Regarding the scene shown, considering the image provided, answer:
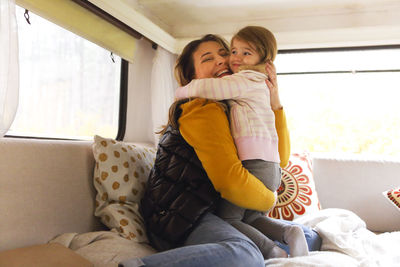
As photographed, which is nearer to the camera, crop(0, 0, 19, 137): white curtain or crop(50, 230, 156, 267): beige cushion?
crop(50, 230, 156, 267): beige cushion

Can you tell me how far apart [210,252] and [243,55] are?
93 centimetres

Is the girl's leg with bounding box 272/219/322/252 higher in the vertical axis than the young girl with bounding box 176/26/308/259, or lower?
lower

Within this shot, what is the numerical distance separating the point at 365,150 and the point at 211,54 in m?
2.76

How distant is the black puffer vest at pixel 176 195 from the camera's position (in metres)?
1.41

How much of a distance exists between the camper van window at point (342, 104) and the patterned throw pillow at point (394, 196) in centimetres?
139

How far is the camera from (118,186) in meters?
1.73

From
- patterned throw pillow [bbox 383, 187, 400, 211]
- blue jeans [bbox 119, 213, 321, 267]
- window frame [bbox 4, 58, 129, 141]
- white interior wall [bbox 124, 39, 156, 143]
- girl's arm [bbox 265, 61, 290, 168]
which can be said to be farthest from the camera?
white interior wall [bbox 124, 39, 156, 143]

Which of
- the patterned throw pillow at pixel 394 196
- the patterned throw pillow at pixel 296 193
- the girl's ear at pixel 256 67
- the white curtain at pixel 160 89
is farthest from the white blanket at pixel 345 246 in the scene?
the white curtain at pixel 160 89

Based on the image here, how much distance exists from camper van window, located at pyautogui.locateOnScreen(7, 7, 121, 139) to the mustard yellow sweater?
39.3 inches

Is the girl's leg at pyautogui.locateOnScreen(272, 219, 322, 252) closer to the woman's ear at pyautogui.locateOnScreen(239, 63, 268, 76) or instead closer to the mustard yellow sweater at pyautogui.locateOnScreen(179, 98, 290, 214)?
the mustard yellow sweater at pyautogui.locateOnScreen(179, 98, 290, 214)

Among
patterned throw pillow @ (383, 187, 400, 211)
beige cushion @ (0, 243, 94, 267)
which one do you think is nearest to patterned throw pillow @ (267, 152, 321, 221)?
patterned throw pillow @ (383, 187, 400, 211)

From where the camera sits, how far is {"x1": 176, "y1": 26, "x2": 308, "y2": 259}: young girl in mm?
Result: 1472

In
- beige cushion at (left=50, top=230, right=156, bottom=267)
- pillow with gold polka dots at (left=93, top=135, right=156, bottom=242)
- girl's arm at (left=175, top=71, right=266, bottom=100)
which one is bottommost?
beige cushion at (left=50, top=230, right=156, bottom=267)

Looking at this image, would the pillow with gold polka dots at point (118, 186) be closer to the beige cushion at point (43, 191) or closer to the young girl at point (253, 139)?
the beige cushion at point (43, 191)
